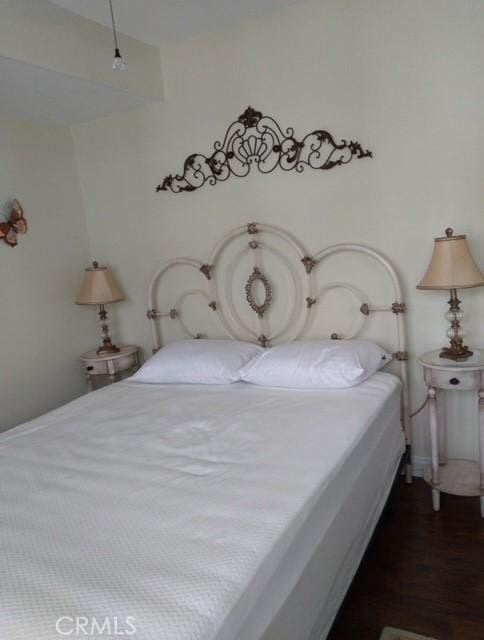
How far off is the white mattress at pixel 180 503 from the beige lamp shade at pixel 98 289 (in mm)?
897

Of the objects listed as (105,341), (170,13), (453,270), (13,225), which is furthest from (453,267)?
(13,225)

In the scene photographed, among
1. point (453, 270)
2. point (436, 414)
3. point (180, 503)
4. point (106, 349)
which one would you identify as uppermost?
point (453, 270)

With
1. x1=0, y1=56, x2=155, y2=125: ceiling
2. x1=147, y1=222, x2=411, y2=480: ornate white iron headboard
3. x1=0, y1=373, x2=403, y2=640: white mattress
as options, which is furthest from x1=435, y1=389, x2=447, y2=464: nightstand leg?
x1=0, y1=56, x2=155, y2=125: ceiling

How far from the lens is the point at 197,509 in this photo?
1.38 meters

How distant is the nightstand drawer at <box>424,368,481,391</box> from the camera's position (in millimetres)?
2158

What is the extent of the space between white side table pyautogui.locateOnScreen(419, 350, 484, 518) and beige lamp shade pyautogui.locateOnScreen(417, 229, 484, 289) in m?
0.35

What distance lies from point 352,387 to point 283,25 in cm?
192

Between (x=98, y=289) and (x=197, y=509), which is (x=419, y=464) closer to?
(x=197, y=509)

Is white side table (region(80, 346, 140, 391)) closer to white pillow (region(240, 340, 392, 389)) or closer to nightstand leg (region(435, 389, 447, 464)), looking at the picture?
white pillow (region(240, 340, 392, 389))

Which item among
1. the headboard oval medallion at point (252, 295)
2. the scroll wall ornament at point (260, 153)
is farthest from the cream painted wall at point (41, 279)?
the headboard oval medallion at point (252, 295)

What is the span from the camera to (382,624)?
1.69m

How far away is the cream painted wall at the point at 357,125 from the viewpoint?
230cm

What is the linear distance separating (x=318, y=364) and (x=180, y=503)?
112 centimetres

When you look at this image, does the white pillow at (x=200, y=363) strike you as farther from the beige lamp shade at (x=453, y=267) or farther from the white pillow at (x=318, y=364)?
the beige lamp shade at (x=453, y=267)
